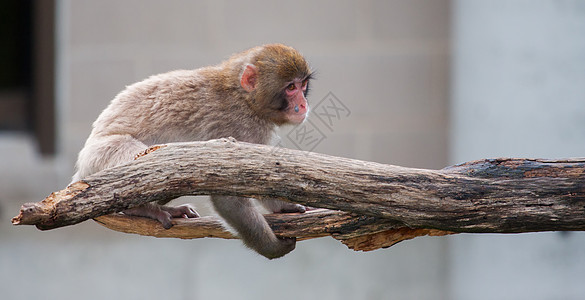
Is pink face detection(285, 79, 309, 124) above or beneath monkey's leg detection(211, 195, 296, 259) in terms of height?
above

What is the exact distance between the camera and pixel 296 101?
10.4 feet

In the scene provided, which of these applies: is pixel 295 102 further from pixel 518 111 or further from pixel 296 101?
pixel 518 111

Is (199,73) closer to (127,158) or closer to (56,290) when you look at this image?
(127,158)

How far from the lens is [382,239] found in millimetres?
2572

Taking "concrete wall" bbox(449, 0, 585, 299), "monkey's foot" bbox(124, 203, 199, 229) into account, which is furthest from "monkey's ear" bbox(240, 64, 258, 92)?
"concrete wall" bbox(449, 0, 585, 299)

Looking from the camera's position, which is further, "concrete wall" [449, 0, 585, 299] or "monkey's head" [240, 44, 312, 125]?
"concrete wall" [449, 0, 585, 299]

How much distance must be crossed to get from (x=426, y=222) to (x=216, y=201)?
902mm

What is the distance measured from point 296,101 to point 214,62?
2.42 meters

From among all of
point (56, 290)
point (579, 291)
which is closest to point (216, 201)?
point (579, 291)

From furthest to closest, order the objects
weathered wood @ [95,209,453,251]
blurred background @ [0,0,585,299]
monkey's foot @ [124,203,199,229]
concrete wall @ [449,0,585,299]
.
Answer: blurred background @ [0,0,585,299] → concrete wall @ [449,0,585,299] → monkey's foot @ [124,203,199,229] → weathered wood @ [95,209,453,251]

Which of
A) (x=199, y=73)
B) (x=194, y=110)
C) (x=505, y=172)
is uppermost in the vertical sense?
(x=199, y=73)

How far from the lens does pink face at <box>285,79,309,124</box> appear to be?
317 centimetres

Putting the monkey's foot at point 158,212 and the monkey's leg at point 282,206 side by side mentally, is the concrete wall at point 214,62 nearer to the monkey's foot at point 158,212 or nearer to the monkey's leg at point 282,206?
the monkey's leg at point 282,206

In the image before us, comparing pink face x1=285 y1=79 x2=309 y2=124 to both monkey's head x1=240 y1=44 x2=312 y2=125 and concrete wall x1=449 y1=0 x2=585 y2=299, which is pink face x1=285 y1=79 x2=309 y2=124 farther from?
concrete wall x1=449 y1=0 x2=585 y2=299
